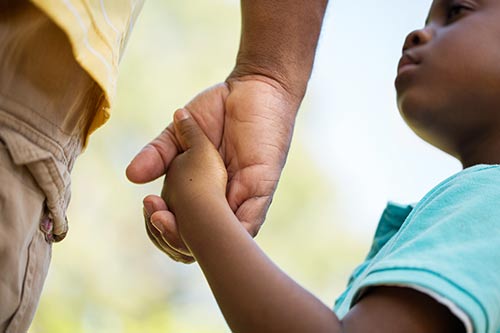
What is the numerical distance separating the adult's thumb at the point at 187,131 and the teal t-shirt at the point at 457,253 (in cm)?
30

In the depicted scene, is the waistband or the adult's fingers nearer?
the waistband

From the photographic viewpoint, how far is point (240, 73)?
109 cm

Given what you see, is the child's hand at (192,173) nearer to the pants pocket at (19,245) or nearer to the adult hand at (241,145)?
the adult hand at (241,145)

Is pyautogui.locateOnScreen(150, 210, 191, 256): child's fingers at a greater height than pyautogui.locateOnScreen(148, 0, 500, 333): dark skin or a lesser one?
lesser

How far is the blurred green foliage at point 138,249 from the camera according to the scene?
2.62 meters

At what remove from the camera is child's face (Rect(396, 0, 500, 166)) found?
3.37 ft

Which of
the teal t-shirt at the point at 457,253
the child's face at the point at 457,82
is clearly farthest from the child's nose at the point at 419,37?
the teal t-shirt at the point at 457,253

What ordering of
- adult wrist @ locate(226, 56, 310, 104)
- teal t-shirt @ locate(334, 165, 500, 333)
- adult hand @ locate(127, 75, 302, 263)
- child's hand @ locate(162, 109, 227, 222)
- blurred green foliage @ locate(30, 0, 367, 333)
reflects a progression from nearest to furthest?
teal t-shirt @ locate(334, 165, 500, 333) < child's hand @ locate(162, 109, 227, 222) < adult hand @ locate(127, 75, 302, 263) < adult wrist @ locate(226, 56, 310, 104) < blurred green foliage @ locate(30, 0, 367, 333)

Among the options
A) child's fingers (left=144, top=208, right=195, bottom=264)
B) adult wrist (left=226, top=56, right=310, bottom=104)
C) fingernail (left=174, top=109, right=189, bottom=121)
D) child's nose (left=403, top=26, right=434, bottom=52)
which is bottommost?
child's fingers (left=144, top=208, right=195, bottom=264)

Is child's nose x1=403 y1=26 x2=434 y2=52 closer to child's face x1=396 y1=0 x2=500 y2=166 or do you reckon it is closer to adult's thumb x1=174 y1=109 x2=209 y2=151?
child's face x1=396 y1=0 x2=500 y2=166

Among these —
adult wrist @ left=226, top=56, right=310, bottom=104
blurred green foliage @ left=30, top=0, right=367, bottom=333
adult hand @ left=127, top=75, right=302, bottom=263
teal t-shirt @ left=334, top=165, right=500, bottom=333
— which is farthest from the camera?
blurred green foliage @ left=30, top=0, right=367, bottom=333

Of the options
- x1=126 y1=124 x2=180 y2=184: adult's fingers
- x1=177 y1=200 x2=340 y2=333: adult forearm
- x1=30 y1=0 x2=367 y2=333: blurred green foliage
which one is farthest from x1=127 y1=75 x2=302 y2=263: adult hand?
x1=30 y1=0 x2=367 y2=333: blurred green foliage

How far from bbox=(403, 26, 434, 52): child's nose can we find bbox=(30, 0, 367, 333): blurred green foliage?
1544 millimetres

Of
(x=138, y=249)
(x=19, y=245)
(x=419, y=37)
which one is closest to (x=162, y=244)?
(x=19, y=245)
